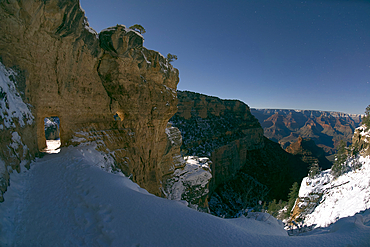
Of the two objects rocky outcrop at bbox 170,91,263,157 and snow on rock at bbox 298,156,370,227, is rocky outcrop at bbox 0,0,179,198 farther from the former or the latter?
rocky outcrop at bbox 170,91,263,157

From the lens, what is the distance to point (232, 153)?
44.1 metres

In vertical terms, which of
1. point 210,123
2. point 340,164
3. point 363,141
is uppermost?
point 210,123

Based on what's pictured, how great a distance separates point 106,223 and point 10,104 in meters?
5.97

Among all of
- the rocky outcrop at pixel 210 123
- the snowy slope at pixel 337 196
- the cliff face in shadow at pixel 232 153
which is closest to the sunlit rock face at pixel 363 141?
the snowy slope at pixel 337 196

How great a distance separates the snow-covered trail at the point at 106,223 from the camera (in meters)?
3.44

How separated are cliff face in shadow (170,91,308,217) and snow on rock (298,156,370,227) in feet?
37.2

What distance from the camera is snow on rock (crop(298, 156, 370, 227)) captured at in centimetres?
1570

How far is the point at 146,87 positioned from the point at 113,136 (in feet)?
15.4

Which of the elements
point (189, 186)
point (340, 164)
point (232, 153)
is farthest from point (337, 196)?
point (232, 153)

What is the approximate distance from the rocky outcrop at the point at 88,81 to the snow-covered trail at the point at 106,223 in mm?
1731

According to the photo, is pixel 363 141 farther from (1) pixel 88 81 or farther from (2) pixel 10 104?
(2) pixel 10 104

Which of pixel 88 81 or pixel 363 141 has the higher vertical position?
pixel 88 81

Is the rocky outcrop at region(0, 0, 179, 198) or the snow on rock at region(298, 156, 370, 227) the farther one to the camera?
the snow on rock at region(298, 156, 370, 227)

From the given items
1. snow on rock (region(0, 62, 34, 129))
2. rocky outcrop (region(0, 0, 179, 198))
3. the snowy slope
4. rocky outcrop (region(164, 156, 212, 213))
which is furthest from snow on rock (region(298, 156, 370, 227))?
snow on rock (region(0, 62, 34, 129))
